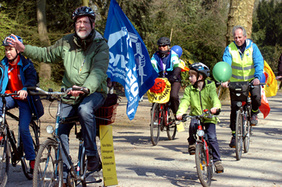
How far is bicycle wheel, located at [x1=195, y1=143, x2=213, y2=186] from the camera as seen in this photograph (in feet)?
16.8

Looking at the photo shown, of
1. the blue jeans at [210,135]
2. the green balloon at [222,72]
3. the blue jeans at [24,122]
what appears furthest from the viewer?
the green balloon at [222,72]

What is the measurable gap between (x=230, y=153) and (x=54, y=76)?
1563 cm

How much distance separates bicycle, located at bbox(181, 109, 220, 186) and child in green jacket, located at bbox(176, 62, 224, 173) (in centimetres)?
10

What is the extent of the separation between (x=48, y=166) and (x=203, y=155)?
212 cm

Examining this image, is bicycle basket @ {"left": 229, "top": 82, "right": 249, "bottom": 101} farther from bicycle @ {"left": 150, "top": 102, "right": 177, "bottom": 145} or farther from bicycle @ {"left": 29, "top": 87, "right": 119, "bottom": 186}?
bicycle @ {"left": 29, "top": 87, "right": 119, "bottom": 186}

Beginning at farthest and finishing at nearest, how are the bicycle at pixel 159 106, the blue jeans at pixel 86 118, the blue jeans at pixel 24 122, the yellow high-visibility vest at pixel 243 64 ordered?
the bicycle at pixel 159 106
the yellow high-visibility vest at pixel 243 64
the blue jeans at pixel 24 122
the blue jeans at pixel 86 118

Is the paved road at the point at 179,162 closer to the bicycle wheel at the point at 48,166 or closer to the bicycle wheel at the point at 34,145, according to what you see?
the bicycle wheel at the point at 34,145

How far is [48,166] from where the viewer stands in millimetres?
4035

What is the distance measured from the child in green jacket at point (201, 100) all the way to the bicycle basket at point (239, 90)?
1.82m

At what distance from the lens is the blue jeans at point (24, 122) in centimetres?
545

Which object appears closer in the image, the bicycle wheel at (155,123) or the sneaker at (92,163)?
the sneaker at (92,163)

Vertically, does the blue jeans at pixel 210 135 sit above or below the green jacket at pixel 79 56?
below

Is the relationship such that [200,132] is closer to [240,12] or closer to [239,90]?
[239,90]

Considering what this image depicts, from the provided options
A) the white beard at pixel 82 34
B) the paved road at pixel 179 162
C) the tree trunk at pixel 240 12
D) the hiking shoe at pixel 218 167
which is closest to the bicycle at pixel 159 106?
the paved road at pixel 179 162
